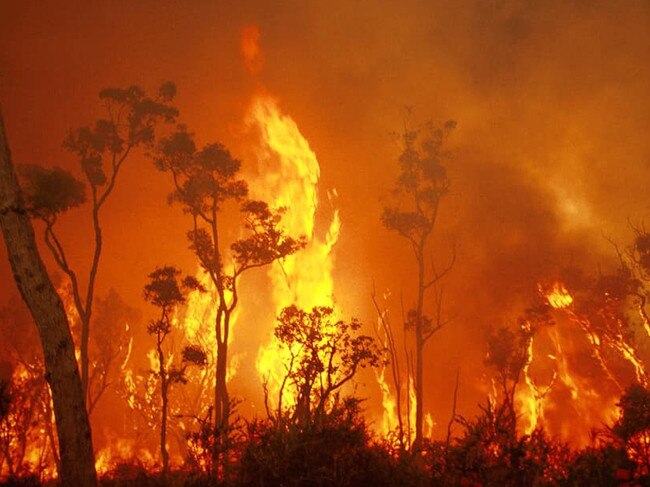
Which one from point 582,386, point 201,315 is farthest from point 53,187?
point 582,386

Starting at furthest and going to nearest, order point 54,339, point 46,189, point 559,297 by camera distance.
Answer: point 559,297 → point 46,189 → point 54,339

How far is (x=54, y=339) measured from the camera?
23.2ft

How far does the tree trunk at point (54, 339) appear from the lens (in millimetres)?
6867

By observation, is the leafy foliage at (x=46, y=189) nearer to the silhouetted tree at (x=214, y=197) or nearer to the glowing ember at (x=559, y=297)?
the silhouetted tree at (x=214, y=197)

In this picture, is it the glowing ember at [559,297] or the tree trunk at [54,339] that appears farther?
the glowing ember at [559,297]

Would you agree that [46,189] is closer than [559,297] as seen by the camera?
Yes

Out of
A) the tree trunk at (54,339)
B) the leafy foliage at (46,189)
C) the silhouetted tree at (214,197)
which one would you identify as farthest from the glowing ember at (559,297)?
the tree trunk at (54,339)

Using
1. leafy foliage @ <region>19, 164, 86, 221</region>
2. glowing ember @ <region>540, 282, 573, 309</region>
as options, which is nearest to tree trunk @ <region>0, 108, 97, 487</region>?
leafy foliage @ <region>19, 164, 86, 221</region>

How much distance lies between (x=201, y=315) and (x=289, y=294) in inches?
398

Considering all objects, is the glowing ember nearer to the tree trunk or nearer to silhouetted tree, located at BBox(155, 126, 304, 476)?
silhouetted tree, located at BBox(155, 126, 304, 476)

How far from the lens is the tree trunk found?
22.5ft

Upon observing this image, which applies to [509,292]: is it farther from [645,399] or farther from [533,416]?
[645,399]

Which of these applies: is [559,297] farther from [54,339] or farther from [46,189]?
[54,339]

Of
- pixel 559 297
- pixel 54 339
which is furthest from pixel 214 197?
pixel 559 297
